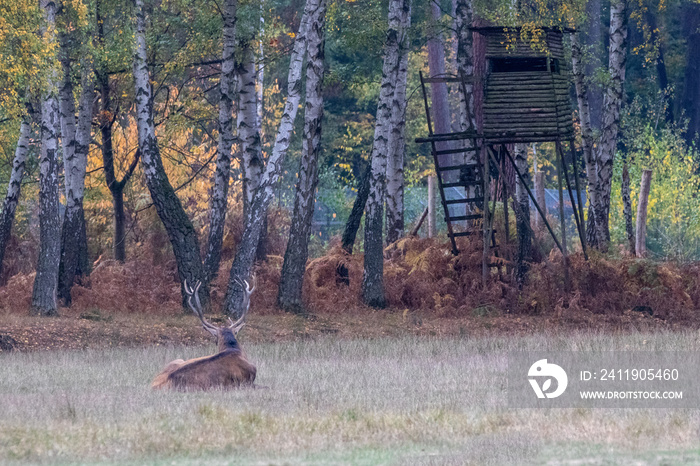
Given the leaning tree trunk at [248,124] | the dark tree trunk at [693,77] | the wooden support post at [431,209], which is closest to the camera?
the leaning tree trunk at [248,124]

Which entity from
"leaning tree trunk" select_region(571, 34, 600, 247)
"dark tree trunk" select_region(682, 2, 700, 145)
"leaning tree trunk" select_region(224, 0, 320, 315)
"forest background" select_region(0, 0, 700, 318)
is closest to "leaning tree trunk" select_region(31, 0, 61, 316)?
"forest background" select_region(0, 0, 700, 318)

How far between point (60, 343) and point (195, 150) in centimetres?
1834

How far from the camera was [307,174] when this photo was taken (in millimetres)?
22656

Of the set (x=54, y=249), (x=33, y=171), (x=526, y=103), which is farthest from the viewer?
(x=33, y=171)

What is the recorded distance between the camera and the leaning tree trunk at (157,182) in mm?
22234

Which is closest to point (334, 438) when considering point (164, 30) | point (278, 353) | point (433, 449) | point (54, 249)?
point (433, 449)

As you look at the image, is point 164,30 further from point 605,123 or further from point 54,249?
point 605,123

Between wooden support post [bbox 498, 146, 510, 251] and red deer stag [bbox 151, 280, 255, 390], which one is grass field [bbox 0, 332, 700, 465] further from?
wooden support post [bbox 498, 146, 510, 251]

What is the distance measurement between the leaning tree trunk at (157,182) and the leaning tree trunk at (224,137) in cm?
77

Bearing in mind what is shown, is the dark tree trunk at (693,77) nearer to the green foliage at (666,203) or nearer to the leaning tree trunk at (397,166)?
the green foliage at (666,203)

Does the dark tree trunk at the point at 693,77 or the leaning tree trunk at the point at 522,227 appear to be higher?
the dark tree trunk at the point at 693,77

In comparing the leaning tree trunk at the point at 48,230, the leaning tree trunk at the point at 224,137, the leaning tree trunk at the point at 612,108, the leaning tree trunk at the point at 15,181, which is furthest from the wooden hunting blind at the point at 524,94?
the leaning tree trunk at the point at 15,181

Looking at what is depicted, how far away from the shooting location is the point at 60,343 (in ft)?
61.7

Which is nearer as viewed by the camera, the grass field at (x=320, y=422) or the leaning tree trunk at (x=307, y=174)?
the grass field at (x=320, y=422)
